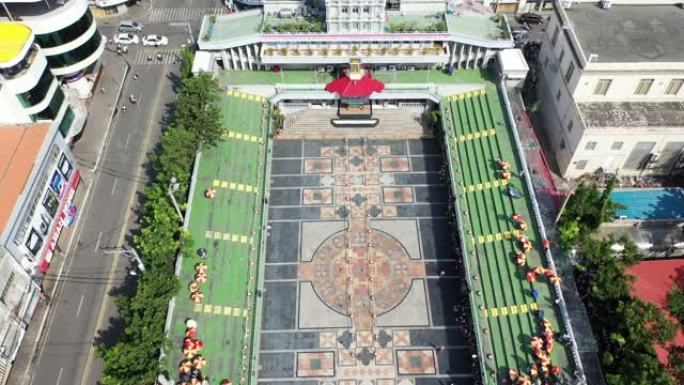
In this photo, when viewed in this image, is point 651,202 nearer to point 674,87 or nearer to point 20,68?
→ point 674,87

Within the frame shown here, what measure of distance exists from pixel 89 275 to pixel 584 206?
62166mm

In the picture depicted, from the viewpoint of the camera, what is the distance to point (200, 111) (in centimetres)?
7050

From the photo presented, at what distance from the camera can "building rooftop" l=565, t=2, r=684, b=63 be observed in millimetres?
69438

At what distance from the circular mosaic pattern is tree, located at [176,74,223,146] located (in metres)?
21.6

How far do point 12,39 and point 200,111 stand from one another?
25907 mm

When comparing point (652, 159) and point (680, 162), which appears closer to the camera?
point (652, 159)

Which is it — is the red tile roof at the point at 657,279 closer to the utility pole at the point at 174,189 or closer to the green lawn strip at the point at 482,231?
the green lawn strip at the point at 482,231

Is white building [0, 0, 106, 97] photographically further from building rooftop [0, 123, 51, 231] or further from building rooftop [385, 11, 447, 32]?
building rooftop [385, 11, 447, 32]

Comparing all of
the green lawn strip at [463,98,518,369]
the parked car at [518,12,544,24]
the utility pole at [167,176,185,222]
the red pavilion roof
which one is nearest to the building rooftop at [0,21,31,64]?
the utility pole at [167,176,185,222]

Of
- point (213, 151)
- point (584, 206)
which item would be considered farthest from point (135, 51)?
point (584, 206)

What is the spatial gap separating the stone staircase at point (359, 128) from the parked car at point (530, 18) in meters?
31.8

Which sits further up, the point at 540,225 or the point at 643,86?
the point at 643,86

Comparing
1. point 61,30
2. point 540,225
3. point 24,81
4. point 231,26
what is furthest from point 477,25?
point 24,81

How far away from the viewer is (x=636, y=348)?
170 ft
